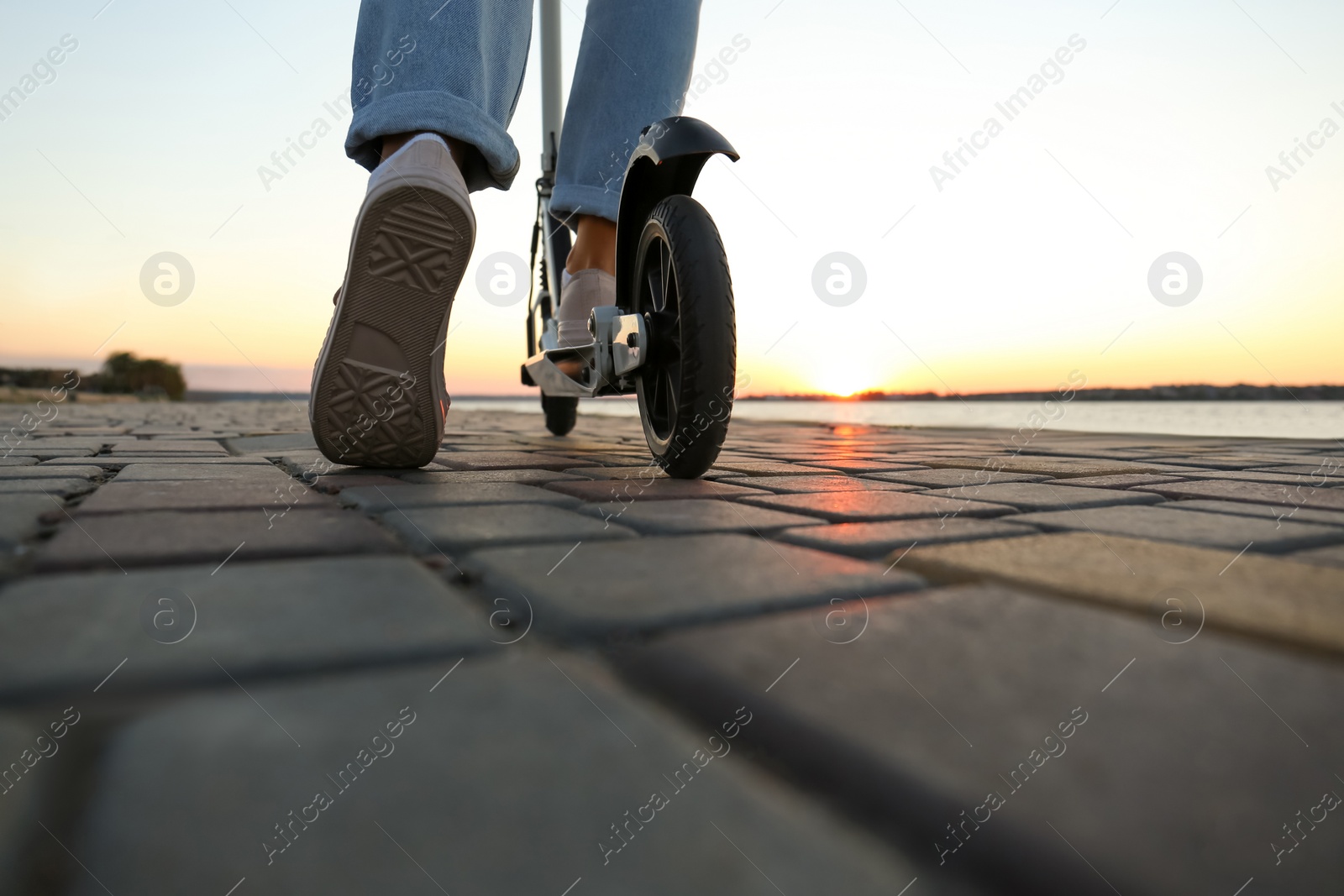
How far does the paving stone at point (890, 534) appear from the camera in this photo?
3.40 ft

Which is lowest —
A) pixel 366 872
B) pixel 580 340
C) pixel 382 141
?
→ pixel 366 872

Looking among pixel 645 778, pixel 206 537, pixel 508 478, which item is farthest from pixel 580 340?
pixel 645 778

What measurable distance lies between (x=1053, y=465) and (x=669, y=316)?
1344 millimetres

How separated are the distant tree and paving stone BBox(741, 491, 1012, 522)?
20.9 metres

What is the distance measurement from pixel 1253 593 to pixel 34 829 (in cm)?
101

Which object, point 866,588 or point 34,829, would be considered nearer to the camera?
point 34,829

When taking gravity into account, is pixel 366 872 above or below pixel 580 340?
below

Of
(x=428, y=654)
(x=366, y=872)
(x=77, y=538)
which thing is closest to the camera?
(x=366, y=872)

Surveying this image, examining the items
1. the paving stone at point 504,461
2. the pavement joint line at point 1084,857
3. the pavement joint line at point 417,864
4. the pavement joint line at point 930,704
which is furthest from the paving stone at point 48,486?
the pavement joint line at point 1084,857

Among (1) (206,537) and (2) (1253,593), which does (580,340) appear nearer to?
(1) (206,537)

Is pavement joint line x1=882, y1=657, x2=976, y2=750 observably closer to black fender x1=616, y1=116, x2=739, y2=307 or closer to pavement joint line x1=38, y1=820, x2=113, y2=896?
pavement joint line x1=38, y1=820, x2=113, y2=896

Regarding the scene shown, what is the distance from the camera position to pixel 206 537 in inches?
39.6

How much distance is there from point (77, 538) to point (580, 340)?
5.19ft

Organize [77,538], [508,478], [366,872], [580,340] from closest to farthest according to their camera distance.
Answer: [366,872] < [77,538] < [508,478] < [580,340]
